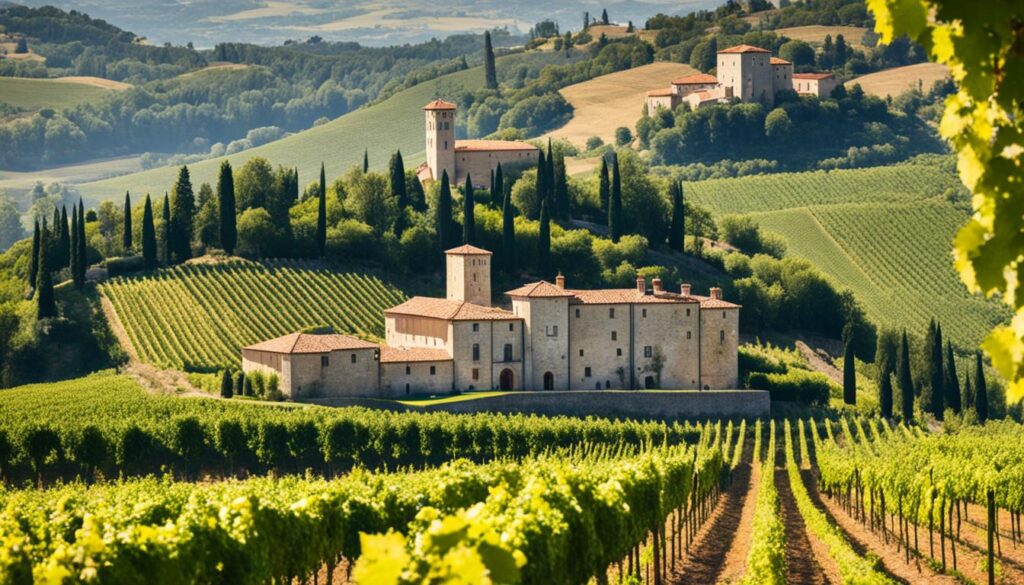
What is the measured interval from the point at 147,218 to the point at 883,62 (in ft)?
366

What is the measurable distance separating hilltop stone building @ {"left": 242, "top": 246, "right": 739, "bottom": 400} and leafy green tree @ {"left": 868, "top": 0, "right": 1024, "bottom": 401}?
179ft

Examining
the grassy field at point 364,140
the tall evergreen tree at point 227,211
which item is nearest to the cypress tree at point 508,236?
the tall evergreen tree at point 227,211

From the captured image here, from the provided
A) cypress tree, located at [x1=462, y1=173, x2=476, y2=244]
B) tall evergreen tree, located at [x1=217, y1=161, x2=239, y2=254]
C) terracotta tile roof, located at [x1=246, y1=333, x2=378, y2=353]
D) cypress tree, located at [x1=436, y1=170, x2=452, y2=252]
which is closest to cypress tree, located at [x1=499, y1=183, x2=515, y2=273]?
cypress tree, located at [x1=462, y1=173, x2=476, y2=244]

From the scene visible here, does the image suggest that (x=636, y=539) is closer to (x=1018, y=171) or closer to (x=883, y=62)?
(x=1018, y=171)

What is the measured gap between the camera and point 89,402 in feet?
185

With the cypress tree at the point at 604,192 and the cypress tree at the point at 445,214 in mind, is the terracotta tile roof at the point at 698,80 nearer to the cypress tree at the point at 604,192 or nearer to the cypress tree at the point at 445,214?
the cypress tree at the point at 604,192

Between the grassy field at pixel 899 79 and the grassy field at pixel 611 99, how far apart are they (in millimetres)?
17015

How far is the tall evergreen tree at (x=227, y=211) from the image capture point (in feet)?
258

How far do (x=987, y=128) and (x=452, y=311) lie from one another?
57.4 metres

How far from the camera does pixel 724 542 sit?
125ft

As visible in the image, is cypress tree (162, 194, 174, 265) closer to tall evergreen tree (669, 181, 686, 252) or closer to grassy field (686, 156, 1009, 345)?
tall evergreen tree (669, 181, 686, 252)

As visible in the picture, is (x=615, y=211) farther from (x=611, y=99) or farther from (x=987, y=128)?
(x=611, y=99)

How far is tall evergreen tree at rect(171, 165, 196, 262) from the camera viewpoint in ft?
267

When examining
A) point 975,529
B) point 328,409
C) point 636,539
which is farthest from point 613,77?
point 636,539
